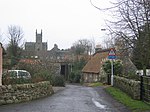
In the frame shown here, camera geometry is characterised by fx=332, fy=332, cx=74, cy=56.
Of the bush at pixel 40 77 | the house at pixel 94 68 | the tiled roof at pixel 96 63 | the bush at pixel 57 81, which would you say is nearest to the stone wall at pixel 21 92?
the bush at pixel 40 77

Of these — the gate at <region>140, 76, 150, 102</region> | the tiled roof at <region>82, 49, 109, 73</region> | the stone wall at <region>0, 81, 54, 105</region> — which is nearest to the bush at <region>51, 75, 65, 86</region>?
the stone wall at <region>0, 81, 54, 105</region>

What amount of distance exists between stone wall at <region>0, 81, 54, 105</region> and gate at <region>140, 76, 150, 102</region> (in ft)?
20.5

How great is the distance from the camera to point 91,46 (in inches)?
3775

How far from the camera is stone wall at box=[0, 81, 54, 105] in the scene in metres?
17.1

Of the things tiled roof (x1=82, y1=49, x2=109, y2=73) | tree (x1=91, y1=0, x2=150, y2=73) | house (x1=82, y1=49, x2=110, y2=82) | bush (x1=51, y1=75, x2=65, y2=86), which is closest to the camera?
tree (x1=91, y1=0, x2=150, y2=73)

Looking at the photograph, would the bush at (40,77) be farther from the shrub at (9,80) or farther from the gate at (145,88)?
the gate at (145,88)

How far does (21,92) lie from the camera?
18312mm

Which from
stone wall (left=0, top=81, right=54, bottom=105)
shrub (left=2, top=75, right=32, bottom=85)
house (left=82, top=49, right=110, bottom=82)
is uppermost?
house (left=82, top=49, right=110, bottom=82)

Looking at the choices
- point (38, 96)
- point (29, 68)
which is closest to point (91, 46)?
point (29, 68)

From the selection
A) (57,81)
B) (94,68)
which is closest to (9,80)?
(57,81)

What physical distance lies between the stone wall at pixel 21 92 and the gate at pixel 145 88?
20.5 feet

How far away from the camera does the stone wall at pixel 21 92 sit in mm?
17078

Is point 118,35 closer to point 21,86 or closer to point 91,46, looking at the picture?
point 21,86

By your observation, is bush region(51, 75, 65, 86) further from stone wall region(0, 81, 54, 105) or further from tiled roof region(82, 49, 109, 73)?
tiled roof region(82, 49, 109, 73)
